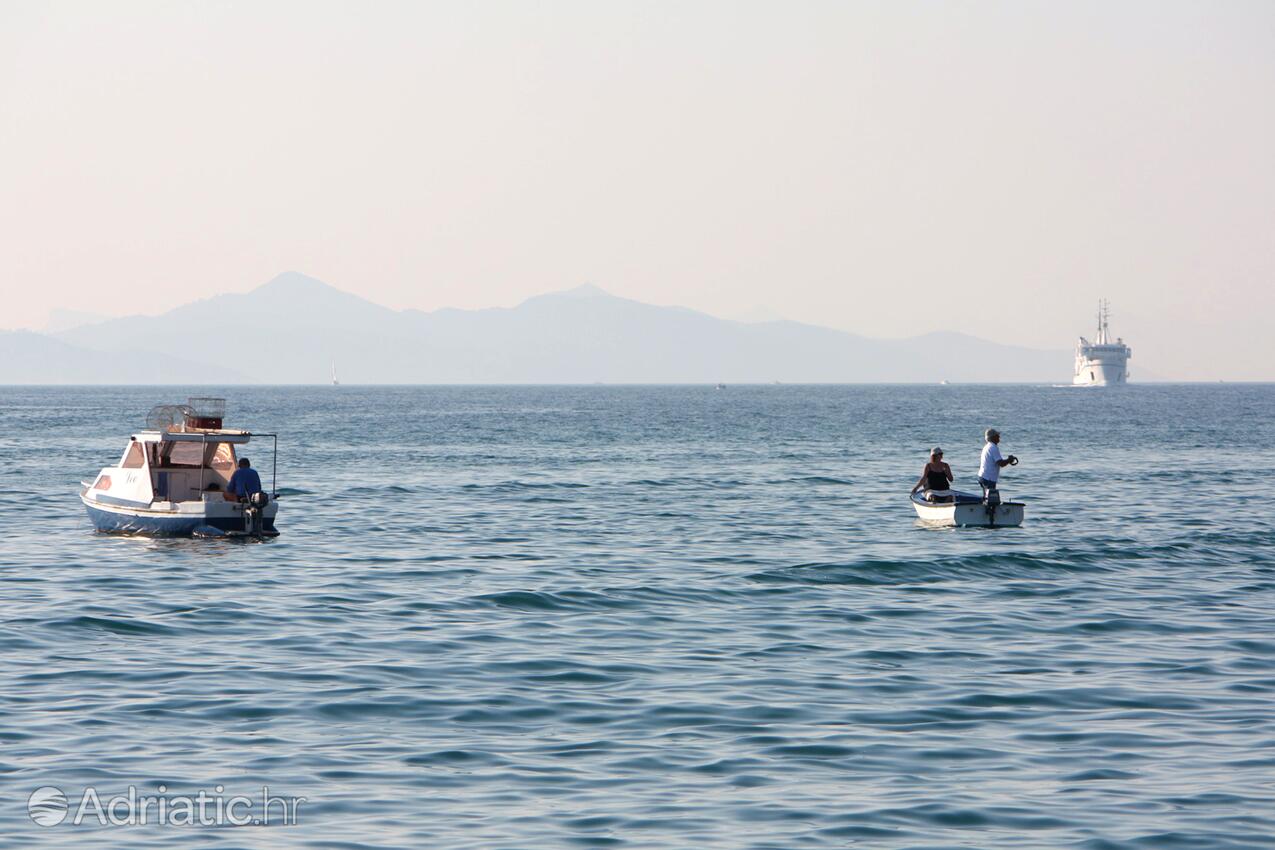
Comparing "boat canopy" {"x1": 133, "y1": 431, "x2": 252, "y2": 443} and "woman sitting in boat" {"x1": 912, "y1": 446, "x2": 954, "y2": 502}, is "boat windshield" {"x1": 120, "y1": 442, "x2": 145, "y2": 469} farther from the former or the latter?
"woman sitting in boat" {"x1": 912, "y1": 446, "x2": 954, "y2": 502}

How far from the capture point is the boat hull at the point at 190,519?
1425 inches

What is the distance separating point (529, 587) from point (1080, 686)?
12.2 m

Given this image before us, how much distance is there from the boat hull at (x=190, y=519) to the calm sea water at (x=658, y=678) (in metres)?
0.83

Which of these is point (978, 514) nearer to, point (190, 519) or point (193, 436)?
point (190, 519)

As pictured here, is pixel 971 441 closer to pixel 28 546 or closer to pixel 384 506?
pixel 384 506

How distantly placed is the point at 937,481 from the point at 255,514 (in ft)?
57.0

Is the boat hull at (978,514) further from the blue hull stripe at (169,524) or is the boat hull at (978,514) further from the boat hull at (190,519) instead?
the blue hull stripe at (169,524)

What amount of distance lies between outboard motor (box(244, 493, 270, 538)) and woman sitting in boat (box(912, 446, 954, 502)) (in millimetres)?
16604

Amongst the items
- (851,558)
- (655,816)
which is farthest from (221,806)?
(851,558)

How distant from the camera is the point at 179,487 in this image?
124 feet

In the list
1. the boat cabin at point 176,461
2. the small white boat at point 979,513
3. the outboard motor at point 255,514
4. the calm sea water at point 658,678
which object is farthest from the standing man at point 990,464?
the boat cabin at point 176,461

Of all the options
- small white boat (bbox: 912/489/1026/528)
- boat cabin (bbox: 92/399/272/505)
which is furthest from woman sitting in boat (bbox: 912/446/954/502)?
boat cabin (bbox: 92/399/272/505)

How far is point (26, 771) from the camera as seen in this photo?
1512cm

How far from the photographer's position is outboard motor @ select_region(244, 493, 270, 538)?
3622 cm
